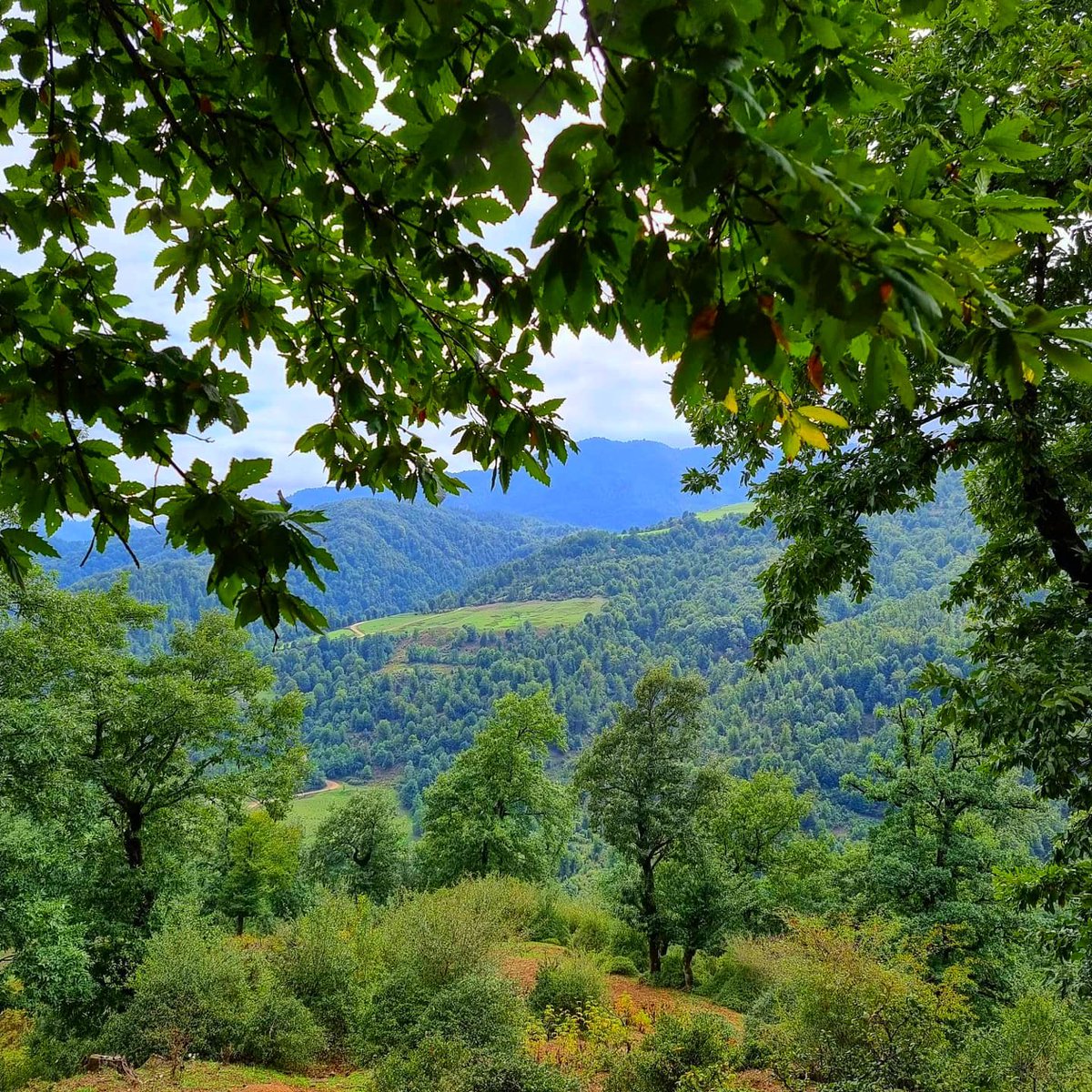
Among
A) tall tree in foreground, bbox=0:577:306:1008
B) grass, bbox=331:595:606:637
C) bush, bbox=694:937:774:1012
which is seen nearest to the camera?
tall tree in foreground, bbox=0:577:306:1008

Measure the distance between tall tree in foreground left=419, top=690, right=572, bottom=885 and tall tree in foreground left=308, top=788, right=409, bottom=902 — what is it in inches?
84.5

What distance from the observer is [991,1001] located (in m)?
14.2

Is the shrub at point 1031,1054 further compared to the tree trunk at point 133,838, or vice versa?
the tree trunk at point 133,838

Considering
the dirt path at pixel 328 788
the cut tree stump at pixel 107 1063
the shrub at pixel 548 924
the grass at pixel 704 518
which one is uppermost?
the grass at pixel 704 518

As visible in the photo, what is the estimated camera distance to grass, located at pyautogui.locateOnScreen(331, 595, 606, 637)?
490 ft

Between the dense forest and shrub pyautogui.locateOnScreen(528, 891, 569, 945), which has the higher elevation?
the dense forest

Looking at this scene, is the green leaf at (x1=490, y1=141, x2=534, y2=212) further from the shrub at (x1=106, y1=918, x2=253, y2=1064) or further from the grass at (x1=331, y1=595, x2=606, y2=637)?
the grass at (x1=331, y1=595, x2=606, y2=637)

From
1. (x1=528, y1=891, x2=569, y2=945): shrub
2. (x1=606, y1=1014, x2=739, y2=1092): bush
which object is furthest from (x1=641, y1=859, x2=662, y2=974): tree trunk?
(x1=606, y1=1014, x2=739, y2=1092): bush

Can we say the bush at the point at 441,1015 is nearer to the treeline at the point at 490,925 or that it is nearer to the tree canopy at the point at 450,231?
the treeline at the point at 490,925

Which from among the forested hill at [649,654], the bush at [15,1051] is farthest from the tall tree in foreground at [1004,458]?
the forested hill at [649,654]

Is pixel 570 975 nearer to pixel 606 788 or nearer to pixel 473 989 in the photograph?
pixel 473 989

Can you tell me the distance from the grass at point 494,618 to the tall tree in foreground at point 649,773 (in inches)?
4860

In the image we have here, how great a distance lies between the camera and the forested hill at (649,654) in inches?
3888

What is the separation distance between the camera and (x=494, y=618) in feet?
509
